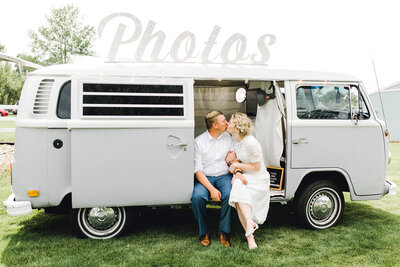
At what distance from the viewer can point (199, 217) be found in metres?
4.64

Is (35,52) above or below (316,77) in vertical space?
above

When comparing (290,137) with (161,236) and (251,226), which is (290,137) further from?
(161,236)

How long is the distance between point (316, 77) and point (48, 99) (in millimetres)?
3533

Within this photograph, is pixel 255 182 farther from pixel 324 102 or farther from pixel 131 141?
pixel 131 141

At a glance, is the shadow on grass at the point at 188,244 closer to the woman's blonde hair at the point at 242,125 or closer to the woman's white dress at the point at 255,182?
the woman's white dress at the point at 255,182

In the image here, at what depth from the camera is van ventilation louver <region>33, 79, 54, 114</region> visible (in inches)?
172

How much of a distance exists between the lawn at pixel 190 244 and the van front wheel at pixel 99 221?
12 centimetres

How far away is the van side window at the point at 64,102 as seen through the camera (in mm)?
4426

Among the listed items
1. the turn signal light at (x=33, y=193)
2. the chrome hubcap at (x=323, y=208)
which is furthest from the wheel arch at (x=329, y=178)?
the turn signal light at (x=33, y=193)

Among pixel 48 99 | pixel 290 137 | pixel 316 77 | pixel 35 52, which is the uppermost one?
pixel 35 52

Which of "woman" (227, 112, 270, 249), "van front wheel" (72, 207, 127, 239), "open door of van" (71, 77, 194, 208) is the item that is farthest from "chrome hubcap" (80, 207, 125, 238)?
"woman" (227, 112, 270, 249)

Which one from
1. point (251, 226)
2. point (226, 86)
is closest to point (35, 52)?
point (226, 86)

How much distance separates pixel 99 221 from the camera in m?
4.70

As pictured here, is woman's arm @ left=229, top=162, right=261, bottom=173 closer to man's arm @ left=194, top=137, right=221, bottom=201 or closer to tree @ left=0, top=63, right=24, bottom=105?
man's arm @ left=194, top=137, right=221, bottom=201
